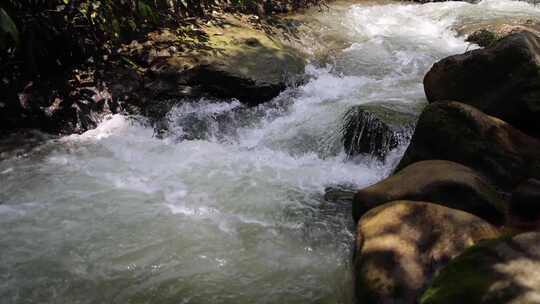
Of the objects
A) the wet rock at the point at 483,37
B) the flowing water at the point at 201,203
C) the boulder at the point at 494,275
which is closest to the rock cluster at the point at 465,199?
the boulder at the point at 494,275

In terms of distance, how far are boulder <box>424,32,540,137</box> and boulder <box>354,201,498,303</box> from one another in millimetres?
1883

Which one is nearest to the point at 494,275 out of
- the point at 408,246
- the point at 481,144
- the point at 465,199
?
the point at 408,246

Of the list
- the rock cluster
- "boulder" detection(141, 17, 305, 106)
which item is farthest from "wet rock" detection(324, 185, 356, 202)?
"boulder" detection(141, 17, 305, 106)

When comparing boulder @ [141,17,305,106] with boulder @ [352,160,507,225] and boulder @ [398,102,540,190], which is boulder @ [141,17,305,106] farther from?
boulder @ [352,160,507,225]

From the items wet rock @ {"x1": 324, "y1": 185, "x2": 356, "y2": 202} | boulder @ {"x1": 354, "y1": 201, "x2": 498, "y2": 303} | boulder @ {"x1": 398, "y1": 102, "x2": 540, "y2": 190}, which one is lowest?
wet rock @ {"x1": 324, "y1": 185, "x2": 356, "y2": 202}

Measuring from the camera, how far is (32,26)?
586 cm

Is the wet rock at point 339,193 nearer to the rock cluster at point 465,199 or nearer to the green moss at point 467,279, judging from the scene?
the rock cluster at point 465,199

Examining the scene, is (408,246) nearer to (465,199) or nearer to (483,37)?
(465,199)

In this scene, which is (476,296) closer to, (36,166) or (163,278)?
(163,278)

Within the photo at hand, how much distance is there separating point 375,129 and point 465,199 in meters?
1.74

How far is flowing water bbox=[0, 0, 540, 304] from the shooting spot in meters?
3.63

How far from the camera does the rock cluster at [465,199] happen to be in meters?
2.60

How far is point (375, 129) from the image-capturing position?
5.42 metres

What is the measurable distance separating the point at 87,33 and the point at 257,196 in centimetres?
363
